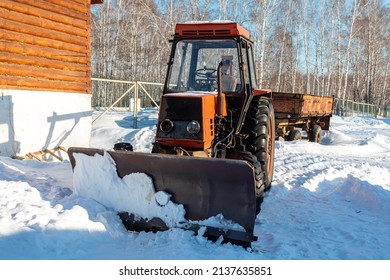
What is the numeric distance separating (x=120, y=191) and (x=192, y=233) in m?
1.02

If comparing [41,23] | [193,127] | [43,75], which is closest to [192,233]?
[193,127]

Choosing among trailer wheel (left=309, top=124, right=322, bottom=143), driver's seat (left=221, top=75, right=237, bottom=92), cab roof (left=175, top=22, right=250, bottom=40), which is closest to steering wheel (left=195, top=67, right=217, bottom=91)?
driver's seat (left=221, top=75, right=237, bottom=92)

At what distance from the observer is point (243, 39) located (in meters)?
5.52

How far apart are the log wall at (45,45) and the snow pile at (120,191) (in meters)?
3.91

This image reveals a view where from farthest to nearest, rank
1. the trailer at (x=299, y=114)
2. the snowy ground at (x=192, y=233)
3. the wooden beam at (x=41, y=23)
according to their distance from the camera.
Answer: the trailer at (x=299, y=114) → the wooden beam at (x=41, y=23) → the snowy ground at (x=192, y=233)

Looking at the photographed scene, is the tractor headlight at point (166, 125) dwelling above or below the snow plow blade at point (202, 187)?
above

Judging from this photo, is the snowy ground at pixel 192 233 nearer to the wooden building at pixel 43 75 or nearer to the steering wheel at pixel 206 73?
the wooden building at pixel 43 75

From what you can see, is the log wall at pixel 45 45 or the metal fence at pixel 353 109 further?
the metal fence at pixel 353 109

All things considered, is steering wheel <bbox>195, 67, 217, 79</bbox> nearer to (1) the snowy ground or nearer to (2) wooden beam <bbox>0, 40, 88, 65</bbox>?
(1) the snowy ground

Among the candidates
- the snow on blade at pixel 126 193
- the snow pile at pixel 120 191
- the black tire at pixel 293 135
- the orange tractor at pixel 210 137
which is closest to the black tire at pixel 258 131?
the orange tractor at pixel 210 137

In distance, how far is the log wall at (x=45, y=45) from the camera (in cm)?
747

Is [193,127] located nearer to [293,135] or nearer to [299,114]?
[299,114]

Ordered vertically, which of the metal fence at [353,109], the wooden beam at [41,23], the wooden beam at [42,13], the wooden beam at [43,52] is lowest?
the metal fence at [353,109]

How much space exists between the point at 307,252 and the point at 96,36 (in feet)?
93.5
